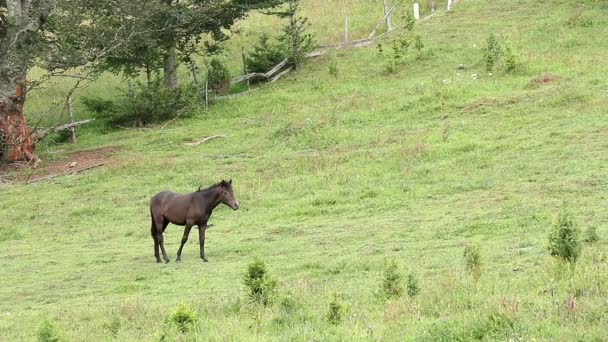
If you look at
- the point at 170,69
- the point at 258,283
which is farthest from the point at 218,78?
the point at 258,283

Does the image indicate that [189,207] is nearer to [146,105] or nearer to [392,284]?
[392,284]

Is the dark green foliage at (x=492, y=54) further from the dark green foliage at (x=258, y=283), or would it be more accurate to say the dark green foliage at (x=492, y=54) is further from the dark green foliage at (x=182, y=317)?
the dark green foliage at (x=182, y=317)

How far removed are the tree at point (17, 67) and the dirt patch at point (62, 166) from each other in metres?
0.88

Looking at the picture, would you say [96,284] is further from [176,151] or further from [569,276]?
[176,151]

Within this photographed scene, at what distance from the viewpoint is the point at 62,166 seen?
1262 inches

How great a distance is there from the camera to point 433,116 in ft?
101

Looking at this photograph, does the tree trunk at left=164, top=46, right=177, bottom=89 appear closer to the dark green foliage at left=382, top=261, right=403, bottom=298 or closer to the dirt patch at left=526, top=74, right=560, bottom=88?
the dirt patch at left=526, top=74, right=560, bottom=88

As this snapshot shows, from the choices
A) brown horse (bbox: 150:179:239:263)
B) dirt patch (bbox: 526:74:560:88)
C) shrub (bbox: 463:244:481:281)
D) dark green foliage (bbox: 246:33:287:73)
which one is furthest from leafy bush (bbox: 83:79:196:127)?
shrub (bbox: 463:244:481:281)

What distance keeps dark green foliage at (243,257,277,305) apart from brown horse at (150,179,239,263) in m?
6.45

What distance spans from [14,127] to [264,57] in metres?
14.1

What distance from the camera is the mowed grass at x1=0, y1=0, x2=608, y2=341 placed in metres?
10.1

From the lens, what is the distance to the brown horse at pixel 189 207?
719 inches

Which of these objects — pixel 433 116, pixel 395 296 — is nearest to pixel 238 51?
pixel 433 116

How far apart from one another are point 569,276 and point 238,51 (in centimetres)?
4003
